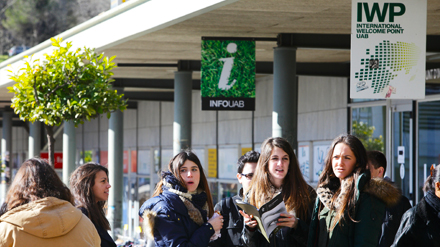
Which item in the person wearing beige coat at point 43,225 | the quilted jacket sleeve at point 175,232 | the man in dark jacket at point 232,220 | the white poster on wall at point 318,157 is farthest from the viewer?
the white poster on wall at point 318,157

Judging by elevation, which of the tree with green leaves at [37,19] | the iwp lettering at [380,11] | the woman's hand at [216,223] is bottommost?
the woman's hand at [216,223]

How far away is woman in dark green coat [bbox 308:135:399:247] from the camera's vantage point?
371cm

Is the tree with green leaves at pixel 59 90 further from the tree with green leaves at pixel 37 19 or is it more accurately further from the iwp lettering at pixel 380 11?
the tree with green leaves at pixel 37 19

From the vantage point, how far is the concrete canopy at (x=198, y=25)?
820cm

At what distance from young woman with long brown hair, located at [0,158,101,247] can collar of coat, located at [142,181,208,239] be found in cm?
54

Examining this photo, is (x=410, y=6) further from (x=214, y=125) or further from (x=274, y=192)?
(x=214, y=125)

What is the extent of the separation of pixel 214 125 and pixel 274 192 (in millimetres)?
15681

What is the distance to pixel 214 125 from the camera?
66.1 ft

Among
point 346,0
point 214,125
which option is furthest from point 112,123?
point 346,0

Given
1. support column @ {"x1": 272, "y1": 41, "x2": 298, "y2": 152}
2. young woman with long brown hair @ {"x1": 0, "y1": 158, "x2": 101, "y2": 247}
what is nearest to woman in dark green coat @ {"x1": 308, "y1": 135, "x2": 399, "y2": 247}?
young woman with long brown hair @ {"x1": 0, "y1": 158, "x2": 101, "y2": 247}

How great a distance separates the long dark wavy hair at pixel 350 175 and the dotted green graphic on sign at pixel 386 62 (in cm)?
290

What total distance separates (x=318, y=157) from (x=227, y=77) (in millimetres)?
6039

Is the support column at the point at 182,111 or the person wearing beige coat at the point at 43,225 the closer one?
the person wearing beige coat at the point at 43,225

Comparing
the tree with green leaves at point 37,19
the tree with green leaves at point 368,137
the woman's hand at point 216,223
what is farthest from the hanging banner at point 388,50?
the tree with green leaves at point 37,19
